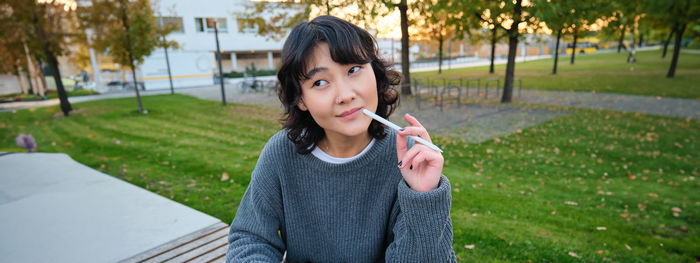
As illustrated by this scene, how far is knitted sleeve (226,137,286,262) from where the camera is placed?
61.7 inches

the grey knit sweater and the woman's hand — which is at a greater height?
the woman's hand

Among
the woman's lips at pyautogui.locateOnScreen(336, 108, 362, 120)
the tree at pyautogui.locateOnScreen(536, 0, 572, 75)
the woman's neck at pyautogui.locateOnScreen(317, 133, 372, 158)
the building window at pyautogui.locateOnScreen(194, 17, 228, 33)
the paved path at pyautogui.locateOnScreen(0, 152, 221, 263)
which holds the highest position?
the building window at pyautogui.locateOnScreen(194, 17, 228, 33)

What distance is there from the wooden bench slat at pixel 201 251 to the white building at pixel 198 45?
25.2 m

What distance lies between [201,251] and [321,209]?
130cm

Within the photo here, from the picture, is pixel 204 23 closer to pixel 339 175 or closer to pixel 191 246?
pixel 191 246

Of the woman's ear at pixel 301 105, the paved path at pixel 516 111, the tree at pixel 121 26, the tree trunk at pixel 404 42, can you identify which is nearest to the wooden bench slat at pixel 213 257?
the woman's ear at pixel 301 105

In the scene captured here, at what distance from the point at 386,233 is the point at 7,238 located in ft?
10.4

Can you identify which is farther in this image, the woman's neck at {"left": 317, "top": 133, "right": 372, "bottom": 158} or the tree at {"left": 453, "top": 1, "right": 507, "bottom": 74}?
the tree at {"left": 453, "top": 1, "right": 507, "bottom": 74}

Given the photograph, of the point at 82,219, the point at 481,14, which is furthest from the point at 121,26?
the point at 481,14

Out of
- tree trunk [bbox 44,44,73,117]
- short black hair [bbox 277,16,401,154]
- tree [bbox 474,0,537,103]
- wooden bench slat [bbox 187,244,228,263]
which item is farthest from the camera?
tree trunk [bbox 44,44,73,117]

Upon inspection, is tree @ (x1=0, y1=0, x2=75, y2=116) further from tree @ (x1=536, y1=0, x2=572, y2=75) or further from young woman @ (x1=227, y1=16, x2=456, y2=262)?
young woman @ (x1=227, y1=16, x2=456, y2=262)

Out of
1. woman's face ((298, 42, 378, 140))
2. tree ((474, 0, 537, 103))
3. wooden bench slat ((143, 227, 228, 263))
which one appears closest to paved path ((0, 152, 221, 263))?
wooden bench slat ((143, 227, 228, 263))

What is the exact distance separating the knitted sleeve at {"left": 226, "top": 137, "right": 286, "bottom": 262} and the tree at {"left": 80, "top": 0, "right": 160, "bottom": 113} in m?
12.7

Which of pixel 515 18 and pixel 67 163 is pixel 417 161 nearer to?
pixel 67 163
